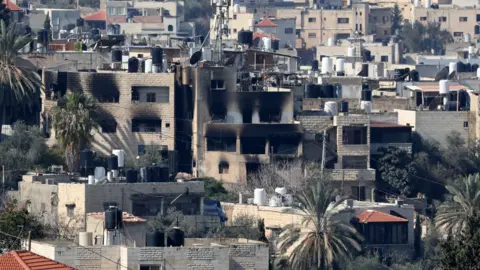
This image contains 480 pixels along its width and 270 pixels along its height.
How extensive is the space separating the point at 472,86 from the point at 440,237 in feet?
91.6

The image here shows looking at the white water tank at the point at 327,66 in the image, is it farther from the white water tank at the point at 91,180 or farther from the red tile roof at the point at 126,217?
the red tile roof at the point at 126,217

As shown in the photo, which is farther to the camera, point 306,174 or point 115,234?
point 306,174

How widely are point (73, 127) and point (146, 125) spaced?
590 centimetres

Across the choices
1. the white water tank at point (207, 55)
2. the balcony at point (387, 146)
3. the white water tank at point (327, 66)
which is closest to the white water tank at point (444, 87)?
the balcony at point (387, 146)

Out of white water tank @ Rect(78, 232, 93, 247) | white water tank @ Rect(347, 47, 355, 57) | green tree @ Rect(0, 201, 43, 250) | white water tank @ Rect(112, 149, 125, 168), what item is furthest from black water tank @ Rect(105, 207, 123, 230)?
white water tank @ Rect(347, 47, 355, 57)

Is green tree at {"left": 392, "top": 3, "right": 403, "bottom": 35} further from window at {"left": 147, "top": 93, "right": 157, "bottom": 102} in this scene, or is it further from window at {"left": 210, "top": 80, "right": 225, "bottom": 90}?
window at {"left": 147, "top": 93, "right": 157, "bottom": 102}

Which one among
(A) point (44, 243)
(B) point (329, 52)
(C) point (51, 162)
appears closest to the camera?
(A) point (44, 243)

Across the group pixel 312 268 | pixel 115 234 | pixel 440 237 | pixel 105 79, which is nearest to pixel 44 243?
pixel 115 234

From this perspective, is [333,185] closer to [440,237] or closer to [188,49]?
[440,237]

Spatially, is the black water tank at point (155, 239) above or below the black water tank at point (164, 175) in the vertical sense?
above

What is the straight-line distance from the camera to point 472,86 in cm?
9644

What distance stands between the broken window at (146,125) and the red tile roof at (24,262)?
138 feet

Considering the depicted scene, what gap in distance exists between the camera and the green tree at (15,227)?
156 feet

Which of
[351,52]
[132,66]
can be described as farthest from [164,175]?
[351,52]
